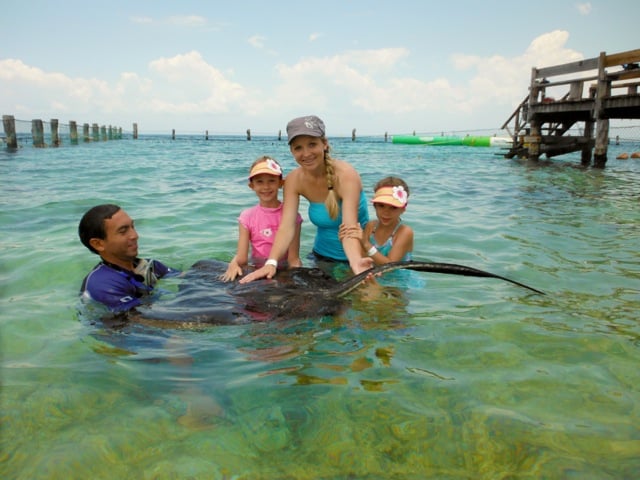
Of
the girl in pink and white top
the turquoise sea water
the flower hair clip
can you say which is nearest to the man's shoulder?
the turquoise sea water

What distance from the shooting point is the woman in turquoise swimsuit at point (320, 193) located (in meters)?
4.57

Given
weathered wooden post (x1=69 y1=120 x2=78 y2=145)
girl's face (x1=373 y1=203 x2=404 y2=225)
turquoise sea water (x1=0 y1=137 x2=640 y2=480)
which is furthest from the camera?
weathered wooden post (x1=69 y1=120 x2=78 y2=145)

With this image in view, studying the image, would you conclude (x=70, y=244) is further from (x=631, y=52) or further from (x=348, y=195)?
(x=631, y=52)

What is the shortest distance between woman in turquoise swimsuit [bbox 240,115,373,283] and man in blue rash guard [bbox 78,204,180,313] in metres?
1.05

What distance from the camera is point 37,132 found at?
29.0 meters

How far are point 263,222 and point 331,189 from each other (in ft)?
3.13

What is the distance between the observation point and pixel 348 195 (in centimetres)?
493

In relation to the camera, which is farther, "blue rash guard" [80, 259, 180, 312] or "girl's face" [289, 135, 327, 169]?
"girl's face" [289, 135, 327, 169]

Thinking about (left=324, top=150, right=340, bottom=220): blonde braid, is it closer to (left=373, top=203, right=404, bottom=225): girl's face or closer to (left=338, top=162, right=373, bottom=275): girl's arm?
(left=338, top=162, right=373, bottom=275): girl's arm

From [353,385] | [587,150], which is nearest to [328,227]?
[353,385]

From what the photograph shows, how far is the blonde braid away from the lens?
193 inches

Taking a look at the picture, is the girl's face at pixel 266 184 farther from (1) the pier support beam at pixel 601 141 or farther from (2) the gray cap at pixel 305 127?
(1) the pier support beam at pixel 601 141

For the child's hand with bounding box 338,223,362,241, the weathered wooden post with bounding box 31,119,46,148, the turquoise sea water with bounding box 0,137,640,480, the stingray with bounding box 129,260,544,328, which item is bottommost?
the turquoise sea water with bounding box 0,137,640,480

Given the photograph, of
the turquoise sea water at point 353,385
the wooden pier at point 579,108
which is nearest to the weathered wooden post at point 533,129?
the wooden pier at point 579,108
